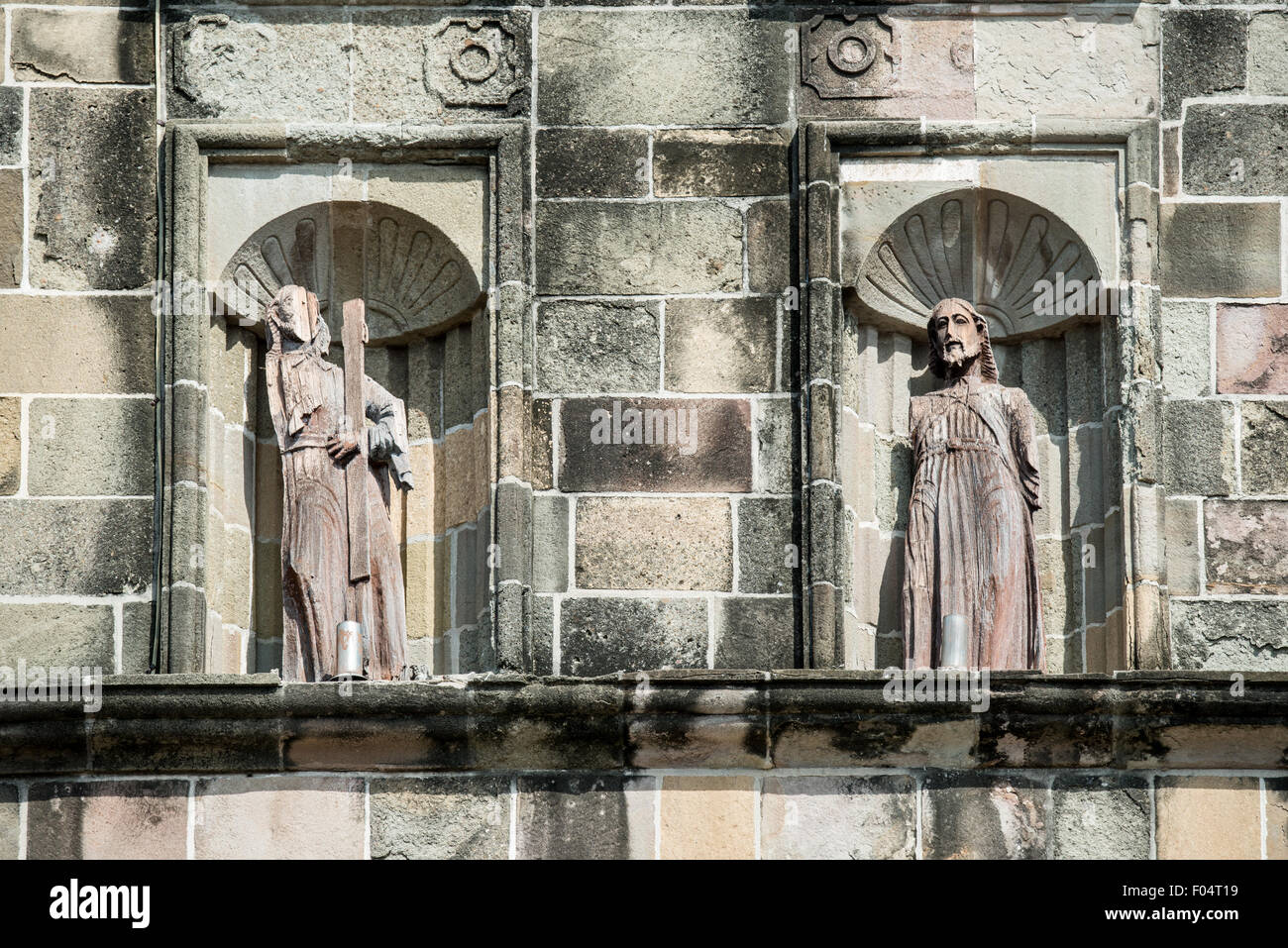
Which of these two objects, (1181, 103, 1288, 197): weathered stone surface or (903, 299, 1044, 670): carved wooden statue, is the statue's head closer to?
(903, 299, 1044, 670): carved wooden statue

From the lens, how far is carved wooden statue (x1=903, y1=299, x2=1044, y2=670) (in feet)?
49.2

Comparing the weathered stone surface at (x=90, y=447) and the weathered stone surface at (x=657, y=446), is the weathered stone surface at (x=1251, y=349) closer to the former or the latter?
the weathered stone surface at (x=657, y=446)

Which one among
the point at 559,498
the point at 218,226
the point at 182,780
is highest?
the point at 218,226

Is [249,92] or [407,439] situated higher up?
[249,92]

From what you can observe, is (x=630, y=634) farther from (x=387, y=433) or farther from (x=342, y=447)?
(x=342, y=447)

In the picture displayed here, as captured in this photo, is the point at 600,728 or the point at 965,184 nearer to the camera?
the point at 600,728

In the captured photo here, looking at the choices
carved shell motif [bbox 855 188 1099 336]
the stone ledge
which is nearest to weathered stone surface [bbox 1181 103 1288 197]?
carved shell motif [bbox 855 188 1099 336]

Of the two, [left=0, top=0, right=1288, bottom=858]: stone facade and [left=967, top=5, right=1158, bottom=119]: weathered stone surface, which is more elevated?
[left=967, top=5, right=1158, bottom=119]: weathered stone surface

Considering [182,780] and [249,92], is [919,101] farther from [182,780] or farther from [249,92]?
[182,780]

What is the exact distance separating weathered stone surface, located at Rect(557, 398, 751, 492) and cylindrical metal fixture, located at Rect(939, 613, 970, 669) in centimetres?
98

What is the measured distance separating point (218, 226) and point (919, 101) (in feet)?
9.24

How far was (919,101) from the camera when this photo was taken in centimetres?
1568

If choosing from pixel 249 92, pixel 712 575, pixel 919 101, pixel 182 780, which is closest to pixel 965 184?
pixel 919 101

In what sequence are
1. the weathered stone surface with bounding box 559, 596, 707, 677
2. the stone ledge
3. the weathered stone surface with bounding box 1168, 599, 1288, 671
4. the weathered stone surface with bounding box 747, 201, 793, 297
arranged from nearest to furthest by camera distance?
1. the stone ledge
2. the weathered stone surface with bounding box 559, 596, 707, 677
3. the weathered stone surface with bounding box 1168, 599, 1288, 671
4. the weathered stone surface with bounding box 747, 201, 793, 297
